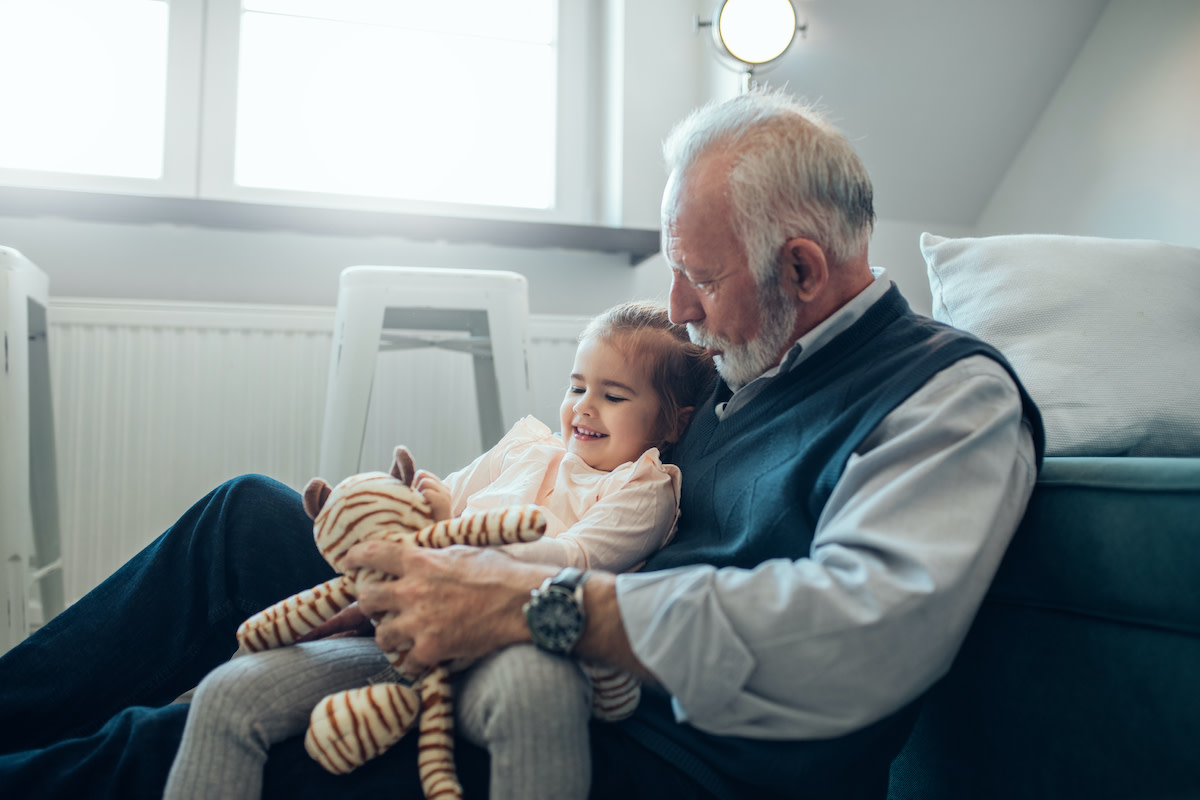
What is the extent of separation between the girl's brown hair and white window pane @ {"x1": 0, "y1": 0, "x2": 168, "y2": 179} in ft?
5.40

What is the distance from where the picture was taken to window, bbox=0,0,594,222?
205 centimetres

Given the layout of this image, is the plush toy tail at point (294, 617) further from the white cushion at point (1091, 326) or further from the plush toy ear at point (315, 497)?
the white cushion at point (1091, 326)

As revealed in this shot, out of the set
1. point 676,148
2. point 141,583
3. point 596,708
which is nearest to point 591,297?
point 676,148

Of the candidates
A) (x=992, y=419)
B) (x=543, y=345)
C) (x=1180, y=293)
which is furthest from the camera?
(x=543, y=345)

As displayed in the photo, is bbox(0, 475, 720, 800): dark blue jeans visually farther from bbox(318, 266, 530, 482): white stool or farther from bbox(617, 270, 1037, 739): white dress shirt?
bbox(318, 266, 530, 482): white stool

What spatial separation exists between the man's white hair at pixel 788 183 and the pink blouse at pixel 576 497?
0.90 feet

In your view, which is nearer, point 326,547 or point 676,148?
point 326,547

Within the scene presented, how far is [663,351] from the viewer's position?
1064 millimetres

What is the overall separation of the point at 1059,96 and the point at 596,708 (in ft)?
7.91

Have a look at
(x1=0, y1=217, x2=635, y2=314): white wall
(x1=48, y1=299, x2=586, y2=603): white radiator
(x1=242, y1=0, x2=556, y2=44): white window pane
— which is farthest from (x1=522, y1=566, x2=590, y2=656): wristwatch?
(x1=242, y1=0, x2=556, y2=44): white window pane

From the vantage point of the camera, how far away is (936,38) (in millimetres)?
2213

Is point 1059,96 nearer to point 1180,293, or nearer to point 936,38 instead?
point 936,38

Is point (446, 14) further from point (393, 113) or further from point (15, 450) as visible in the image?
point (15, 450)

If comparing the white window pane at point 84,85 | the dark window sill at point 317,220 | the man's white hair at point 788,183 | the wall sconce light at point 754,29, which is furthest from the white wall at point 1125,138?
the white window pane at point 84,85
